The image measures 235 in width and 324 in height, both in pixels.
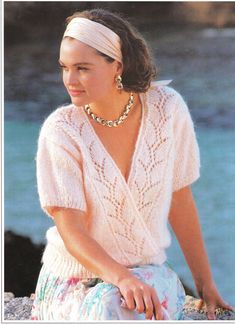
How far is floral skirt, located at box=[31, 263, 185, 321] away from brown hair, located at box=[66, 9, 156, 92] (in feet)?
1.60

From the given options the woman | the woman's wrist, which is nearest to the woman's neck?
the woman

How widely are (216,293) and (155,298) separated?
443mm

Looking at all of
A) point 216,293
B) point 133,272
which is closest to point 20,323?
point 133,272

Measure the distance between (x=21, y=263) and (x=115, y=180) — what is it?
0.64 m

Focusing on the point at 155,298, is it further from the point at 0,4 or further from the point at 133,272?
the point at 0,4

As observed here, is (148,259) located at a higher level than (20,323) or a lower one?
higher

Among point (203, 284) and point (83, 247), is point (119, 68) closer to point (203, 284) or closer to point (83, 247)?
point (83, 247)

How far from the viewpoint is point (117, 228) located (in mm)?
1922

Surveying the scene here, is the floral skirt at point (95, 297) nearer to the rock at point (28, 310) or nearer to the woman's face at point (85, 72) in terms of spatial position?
the rock at point (28, 310)

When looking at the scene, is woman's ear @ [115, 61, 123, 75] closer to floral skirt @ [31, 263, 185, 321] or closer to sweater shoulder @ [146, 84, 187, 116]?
sweater shoulder @ [146, 84, 187, 116]

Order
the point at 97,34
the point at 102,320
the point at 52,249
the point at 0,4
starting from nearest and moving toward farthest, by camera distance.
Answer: the point at 102,320 < the point at 97,34 < the point at 52,249 < the point at 0,4

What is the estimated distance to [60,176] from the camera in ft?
6.14

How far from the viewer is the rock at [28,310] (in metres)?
2.09

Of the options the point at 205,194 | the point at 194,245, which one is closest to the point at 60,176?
the point at 194,245
